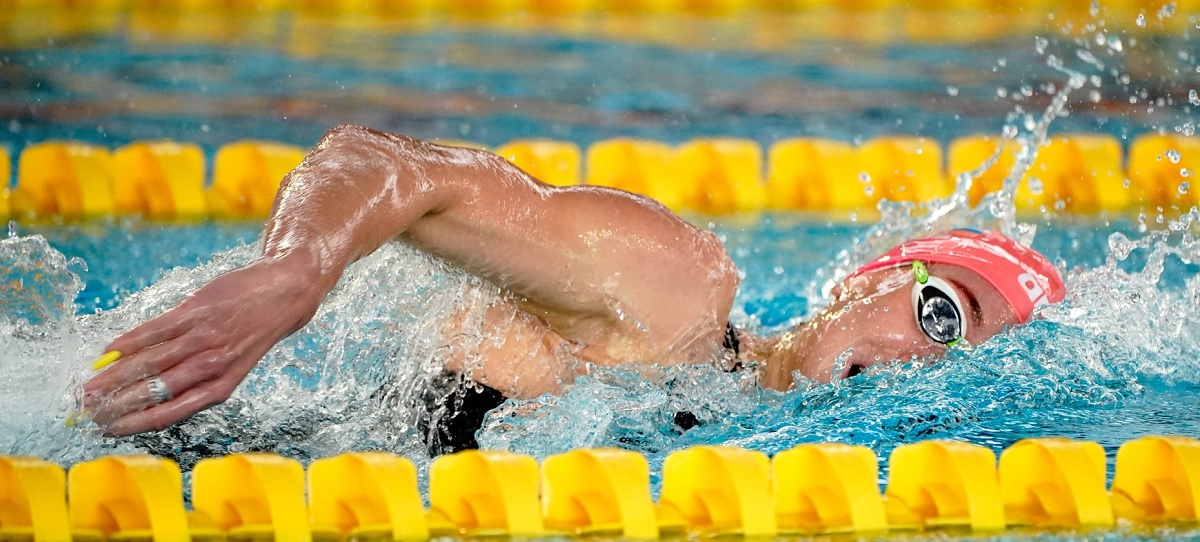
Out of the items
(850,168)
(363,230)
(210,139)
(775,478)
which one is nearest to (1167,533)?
(775,478)

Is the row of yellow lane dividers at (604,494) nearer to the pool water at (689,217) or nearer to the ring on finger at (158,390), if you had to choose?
the pool water at (689,217)

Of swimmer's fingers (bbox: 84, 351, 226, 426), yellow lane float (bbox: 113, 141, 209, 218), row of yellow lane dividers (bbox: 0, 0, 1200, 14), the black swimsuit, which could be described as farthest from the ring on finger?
row of yellow lane dividers (bbox: 0, 0, 1200, 14)

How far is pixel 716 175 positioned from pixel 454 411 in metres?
2.53

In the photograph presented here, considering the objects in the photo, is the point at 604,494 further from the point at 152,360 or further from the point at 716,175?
the point at 716,175

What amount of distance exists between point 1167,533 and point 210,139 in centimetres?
421

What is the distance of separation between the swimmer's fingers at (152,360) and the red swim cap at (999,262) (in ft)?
4.37

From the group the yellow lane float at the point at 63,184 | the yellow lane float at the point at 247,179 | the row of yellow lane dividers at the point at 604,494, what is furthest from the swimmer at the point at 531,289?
the yellow lane float at the point at 63,184

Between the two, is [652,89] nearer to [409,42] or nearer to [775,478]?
[409,42]

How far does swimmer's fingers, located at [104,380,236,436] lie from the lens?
1.14 meters

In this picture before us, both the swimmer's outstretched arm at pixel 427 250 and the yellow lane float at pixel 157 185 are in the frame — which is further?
the yellow lane float at pixel 157 185

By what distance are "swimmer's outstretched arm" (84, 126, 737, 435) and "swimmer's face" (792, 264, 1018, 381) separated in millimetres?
293

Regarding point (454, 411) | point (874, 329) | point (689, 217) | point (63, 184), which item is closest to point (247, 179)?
point (63, 184)

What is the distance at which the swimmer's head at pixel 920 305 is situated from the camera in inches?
78.5

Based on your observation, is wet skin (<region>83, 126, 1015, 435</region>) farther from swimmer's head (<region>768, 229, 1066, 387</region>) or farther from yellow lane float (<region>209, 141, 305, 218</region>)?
yellow lane float (<region>209, 141, 305, 218</region>)
